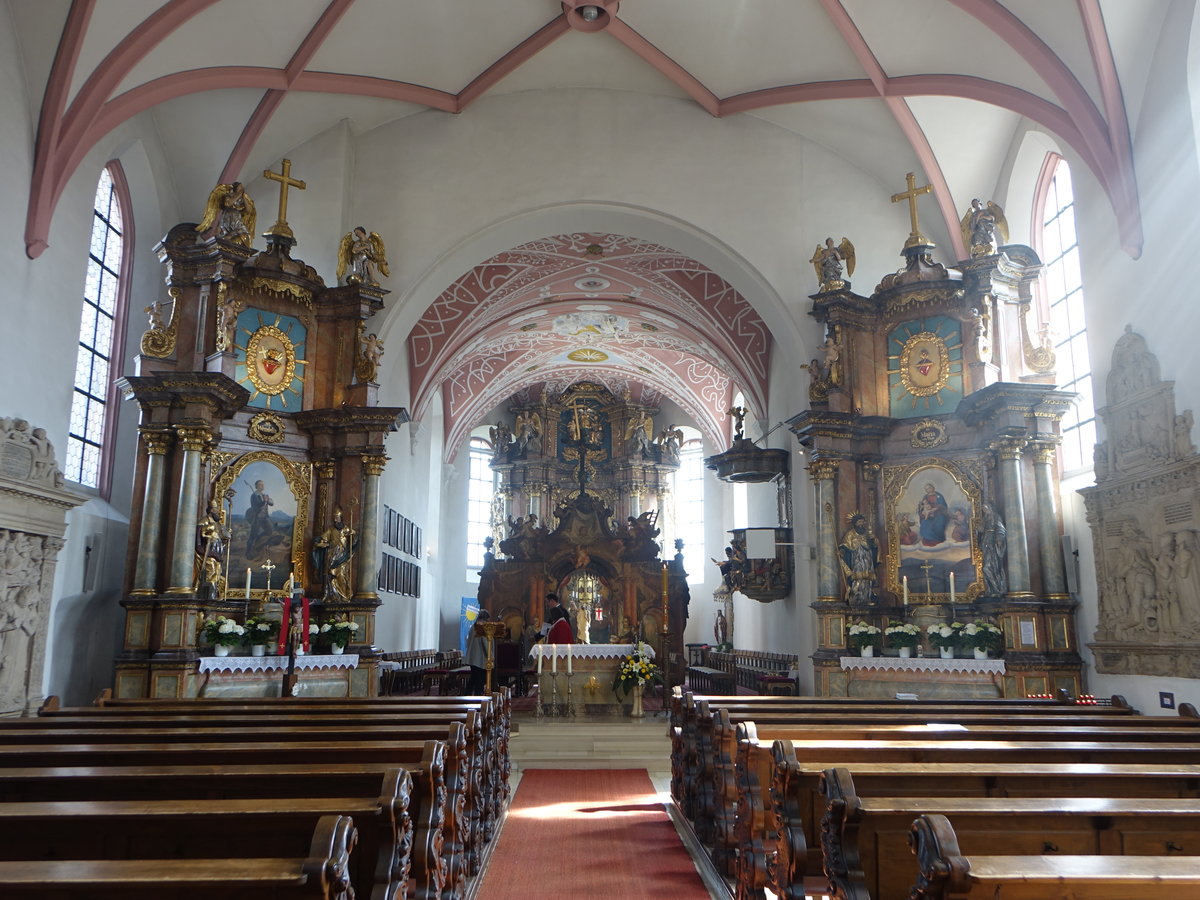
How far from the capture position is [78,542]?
1191 cm

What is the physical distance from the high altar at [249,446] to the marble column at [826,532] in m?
6.61

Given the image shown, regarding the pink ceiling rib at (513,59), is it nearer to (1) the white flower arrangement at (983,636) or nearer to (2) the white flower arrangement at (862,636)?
(2) the white flower arrangement at (862,636)

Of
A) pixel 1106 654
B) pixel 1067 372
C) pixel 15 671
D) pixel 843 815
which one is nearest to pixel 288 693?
pixel 15 671

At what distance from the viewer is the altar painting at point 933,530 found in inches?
536

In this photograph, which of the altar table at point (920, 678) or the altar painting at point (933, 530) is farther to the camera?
the altar painting at point (933, 530)

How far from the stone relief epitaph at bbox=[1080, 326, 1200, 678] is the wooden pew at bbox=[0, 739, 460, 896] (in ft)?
26.7

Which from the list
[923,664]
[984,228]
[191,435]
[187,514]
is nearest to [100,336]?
[191,435]

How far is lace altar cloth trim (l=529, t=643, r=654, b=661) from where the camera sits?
16.0 m

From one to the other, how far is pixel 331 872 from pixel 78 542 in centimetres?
1084

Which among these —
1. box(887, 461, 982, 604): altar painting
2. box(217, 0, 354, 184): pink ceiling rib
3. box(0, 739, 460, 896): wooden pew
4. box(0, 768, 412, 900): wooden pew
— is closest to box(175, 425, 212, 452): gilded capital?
box(217, 0, 354, 184): pink ceiling rib

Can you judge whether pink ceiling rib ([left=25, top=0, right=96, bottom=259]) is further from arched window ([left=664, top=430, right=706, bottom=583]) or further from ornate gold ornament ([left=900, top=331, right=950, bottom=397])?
arched window ([left=664, top=430, right=706, bottom=583])

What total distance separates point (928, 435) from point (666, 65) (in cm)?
708

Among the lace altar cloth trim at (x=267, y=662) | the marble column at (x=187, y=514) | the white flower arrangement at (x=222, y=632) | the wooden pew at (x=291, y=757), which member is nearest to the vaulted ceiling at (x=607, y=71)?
the marble column at (x=187, y=514)

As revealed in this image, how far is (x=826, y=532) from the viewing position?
46.8 ft
